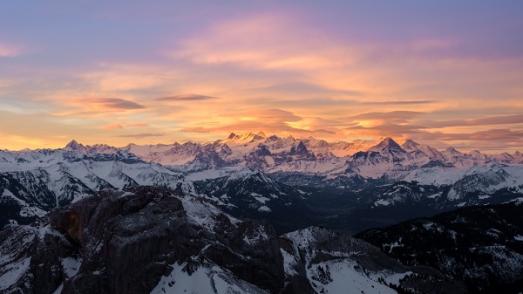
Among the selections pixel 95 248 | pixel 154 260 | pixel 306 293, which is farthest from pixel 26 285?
pixel 306 293

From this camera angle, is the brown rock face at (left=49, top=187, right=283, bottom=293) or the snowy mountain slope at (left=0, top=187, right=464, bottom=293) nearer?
the brown rock face at (left=49, top=187, right=283, bottom=293)

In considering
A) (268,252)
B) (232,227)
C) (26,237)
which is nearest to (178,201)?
(232,227)

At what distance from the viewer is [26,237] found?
185m

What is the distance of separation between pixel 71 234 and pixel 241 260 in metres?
50.0

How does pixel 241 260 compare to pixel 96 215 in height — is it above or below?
below

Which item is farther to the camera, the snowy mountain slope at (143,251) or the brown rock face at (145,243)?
the snowy mountain slope at (143,251)

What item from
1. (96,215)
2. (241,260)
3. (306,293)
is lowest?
(306,293)

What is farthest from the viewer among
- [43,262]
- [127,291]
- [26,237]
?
[26,237]

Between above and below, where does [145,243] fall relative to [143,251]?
above

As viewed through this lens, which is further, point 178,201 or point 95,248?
point 178,201

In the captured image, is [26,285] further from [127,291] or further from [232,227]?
[232,227]

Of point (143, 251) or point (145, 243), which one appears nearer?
point (143, 251)

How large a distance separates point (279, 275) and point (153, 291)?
34439 mm

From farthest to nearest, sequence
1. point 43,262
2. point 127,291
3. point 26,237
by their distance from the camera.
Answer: point 26,237 → point 43,262 → point 127,291
